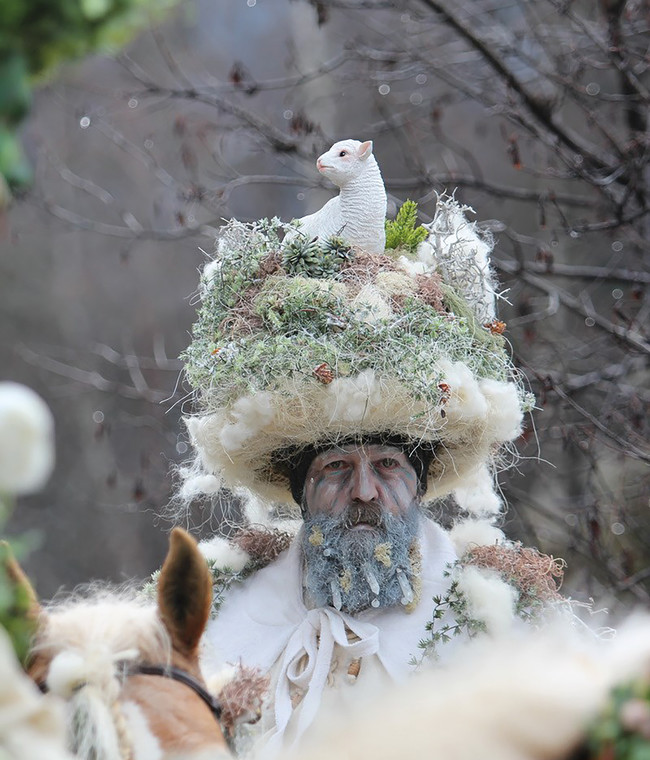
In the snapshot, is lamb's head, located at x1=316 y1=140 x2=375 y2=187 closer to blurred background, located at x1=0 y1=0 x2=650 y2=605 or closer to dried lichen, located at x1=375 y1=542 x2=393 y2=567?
blurred background, located at x1=0 y1=0 x2=650 y2=605

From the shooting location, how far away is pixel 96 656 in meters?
1.79

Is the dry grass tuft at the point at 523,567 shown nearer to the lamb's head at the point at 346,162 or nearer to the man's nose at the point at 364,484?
the man's nose at the point at 364,484

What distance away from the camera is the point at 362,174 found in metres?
3.55

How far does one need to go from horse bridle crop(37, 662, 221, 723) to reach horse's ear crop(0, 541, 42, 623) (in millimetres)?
187

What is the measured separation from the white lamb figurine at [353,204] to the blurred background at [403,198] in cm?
73

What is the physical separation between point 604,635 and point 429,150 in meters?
5.68

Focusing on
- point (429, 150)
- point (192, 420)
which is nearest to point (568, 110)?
point (429, 150)

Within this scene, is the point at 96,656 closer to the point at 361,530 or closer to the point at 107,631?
the point at 107,631

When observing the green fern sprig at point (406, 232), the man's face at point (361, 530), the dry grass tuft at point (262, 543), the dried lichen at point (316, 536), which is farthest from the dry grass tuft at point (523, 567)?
the green fern sprig at point (406, 232)

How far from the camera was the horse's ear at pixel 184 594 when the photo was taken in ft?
6.32

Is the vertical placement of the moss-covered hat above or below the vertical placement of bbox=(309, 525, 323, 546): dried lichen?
above

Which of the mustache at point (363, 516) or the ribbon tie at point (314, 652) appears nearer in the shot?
the ribbon tie at point (314, 652)

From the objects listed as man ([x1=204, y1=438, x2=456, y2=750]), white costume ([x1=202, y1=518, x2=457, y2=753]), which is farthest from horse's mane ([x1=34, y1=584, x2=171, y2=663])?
man ([x1=204, y1=438, x2=456, y2=750])

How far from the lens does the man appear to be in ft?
10.4
